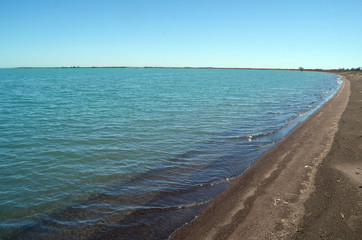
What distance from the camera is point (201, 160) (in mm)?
11586

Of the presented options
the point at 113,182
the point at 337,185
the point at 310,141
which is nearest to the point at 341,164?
the point at 337,185

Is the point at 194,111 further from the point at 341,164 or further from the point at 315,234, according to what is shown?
the point at 315,234

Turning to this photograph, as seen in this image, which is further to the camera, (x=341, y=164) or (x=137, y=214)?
(x=341, y=164)

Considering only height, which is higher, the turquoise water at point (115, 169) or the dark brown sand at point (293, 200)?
the dark brown sand at point (293, 200)

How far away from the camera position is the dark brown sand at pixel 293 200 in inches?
229

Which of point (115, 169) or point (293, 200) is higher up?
point (293, 200)

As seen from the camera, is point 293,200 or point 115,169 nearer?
point 293,200

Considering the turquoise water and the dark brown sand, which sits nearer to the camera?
the dark brown sand

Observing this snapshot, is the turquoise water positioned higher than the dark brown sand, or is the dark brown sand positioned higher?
the dark brown sand

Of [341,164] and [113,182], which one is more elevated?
[341,164]

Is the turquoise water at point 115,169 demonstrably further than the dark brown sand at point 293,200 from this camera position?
Yes

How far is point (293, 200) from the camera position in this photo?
282 inches

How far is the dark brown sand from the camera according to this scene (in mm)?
5828

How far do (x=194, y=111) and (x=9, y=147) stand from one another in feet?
52.2
